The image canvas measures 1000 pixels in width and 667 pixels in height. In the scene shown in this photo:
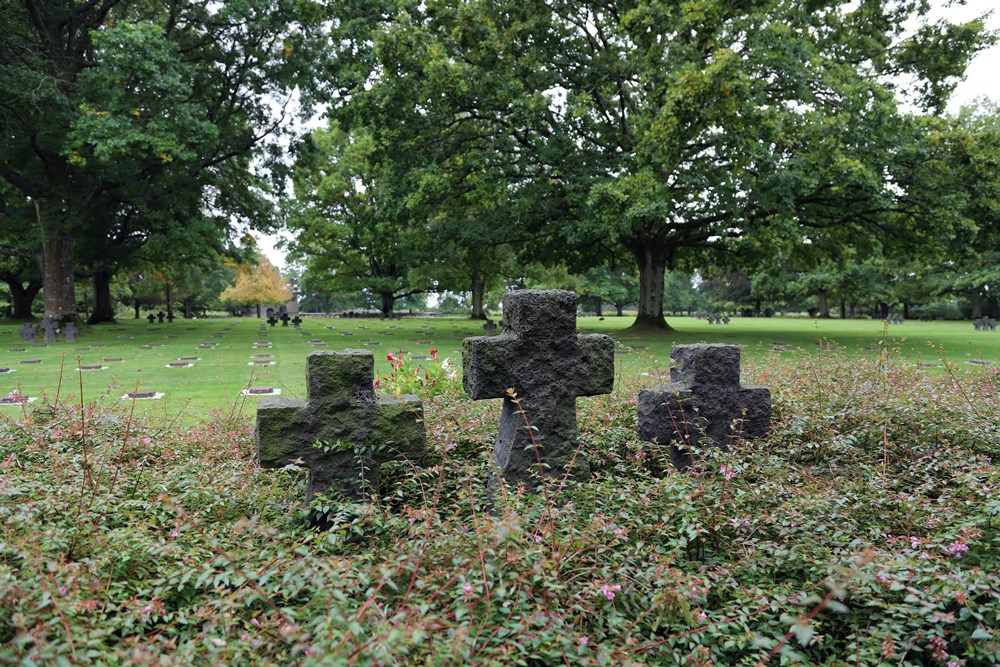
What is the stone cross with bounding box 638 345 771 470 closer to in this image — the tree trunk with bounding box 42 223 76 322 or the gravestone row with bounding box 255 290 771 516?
the gravestone row with bounding box 255 290 771 516

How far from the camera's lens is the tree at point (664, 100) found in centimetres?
1428

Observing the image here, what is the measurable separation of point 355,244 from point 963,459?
120 ft

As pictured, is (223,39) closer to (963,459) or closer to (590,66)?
(590,66)

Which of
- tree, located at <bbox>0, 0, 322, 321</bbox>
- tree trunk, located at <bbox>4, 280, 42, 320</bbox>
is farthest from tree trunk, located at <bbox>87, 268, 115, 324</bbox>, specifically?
tree trunk, located at <bbox>4, 280, 42, 320</bbox>

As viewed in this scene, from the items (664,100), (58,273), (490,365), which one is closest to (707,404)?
(490,365)

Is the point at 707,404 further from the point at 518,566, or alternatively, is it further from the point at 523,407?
the point at 518,566

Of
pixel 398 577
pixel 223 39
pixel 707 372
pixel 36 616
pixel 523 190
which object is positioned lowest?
pixel 398 577

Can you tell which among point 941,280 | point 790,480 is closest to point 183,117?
point 790,480

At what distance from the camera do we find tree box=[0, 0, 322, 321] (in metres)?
15.2

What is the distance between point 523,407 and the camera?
379 cm

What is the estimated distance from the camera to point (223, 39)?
1933 centimetres

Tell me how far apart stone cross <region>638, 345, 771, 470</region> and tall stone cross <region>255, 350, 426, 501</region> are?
177 centimetres

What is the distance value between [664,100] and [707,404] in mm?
12559

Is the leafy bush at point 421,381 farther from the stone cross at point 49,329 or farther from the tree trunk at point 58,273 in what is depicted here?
the tree trunk at point 58,273
